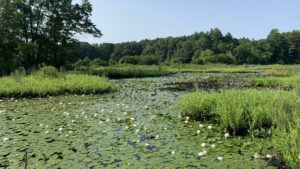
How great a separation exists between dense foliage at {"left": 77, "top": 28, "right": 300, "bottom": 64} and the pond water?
158 feet

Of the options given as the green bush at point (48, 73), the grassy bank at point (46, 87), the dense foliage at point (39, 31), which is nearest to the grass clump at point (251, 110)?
the grassy bank at point (46, 87)

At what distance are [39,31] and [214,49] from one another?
240 feet

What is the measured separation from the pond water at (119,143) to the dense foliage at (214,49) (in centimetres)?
4821

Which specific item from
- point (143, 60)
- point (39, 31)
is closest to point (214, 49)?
point (143, 60)

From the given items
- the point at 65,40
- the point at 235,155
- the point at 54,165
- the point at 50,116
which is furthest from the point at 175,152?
the point at 65,40

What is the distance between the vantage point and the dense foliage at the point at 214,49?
67975 millimetres

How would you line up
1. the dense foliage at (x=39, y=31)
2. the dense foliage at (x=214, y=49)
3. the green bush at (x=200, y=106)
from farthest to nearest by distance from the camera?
the dense foliage at (x=214, y=49) < the dense foliage at (x=39, y=31) < the green bush at (x=200, y=106)

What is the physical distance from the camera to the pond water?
332cm

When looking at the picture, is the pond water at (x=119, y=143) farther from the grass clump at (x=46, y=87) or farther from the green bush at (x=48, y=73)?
the green bush at (x=48, y=73)

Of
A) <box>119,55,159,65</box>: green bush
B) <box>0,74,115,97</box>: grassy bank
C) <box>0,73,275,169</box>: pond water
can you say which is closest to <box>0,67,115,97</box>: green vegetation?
<box>0,74,115,97</box>: grassy bank

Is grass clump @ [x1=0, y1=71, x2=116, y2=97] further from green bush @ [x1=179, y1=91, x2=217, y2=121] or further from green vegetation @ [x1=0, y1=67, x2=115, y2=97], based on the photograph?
green bush @ [x1=179, y1=91, x2=217, y2=121]

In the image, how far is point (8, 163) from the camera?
11.0ft

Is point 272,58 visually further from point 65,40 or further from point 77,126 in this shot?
point 77,126

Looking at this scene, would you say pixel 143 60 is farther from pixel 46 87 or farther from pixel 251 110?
pixel 251 110
